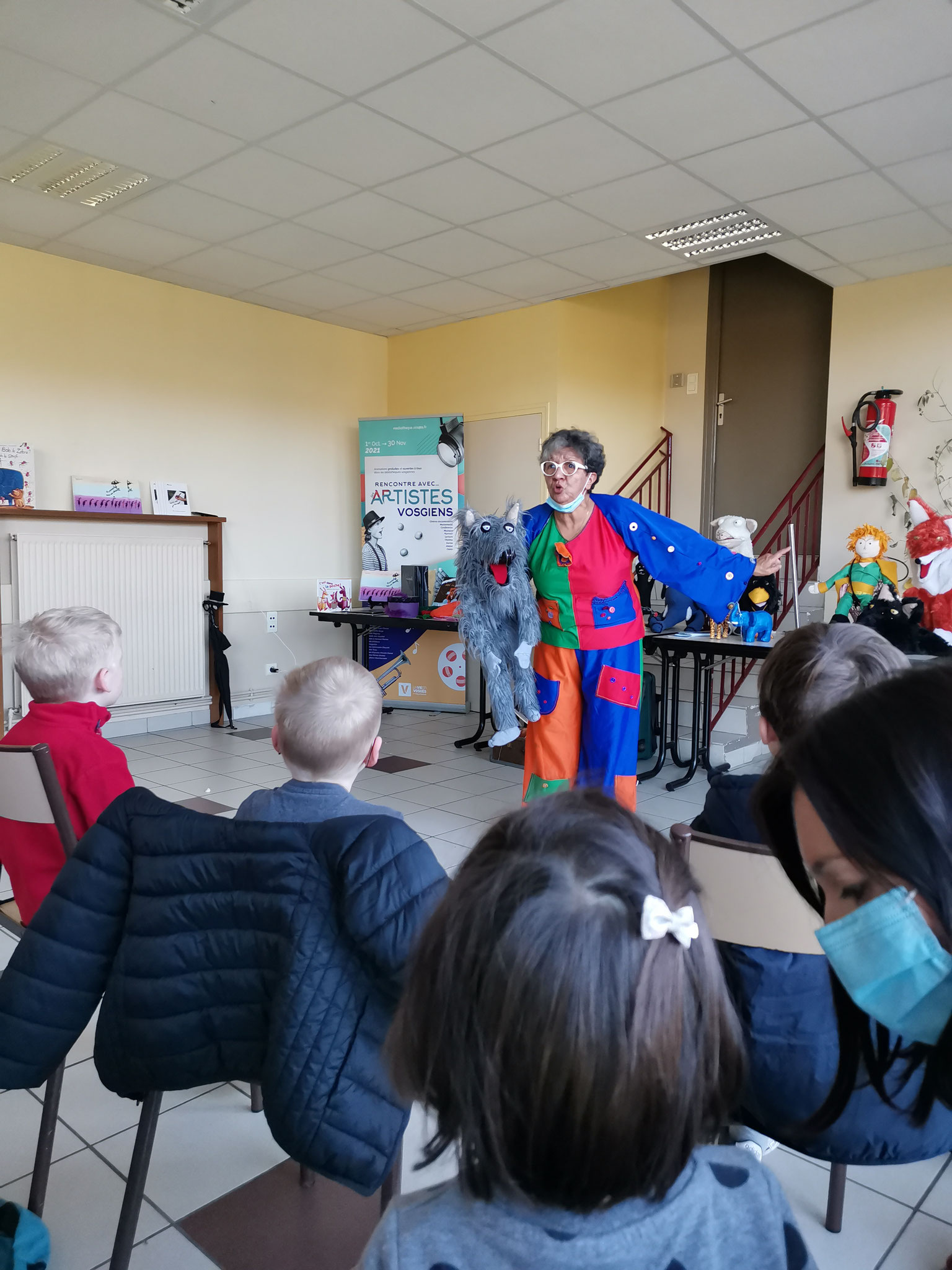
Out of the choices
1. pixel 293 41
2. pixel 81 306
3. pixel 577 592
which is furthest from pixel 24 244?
pixel 577 592

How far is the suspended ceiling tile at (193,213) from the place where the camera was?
437 cm

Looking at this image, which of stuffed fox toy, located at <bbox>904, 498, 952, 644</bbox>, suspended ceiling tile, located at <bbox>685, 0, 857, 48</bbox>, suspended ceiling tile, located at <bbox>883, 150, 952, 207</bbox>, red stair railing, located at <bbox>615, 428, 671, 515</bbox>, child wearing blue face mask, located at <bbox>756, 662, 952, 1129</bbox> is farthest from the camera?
red stair railing, located at <bbox>615, 428, 671, 515</bbox>

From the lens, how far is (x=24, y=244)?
199 inches

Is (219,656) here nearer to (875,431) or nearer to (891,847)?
(875,431)

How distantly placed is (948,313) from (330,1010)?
18.4 feet

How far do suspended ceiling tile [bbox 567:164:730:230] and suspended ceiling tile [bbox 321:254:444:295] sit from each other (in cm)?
131

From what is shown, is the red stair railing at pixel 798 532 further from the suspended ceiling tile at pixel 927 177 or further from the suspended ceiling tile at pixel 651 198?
the suspended ceiling tile at pixel 651 198

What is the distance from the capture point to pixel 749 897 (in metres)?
1.19

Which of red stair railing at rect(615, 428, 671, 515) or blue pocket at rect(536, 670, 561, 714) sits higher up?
red stair railing at rect(615, 428, 671, 515)

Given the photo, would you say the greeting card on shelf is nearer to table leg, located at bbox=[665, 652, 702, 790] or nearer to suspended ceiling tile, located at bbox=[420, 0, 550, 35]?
table leg, located at bbox=[665, 652, 702, 790]

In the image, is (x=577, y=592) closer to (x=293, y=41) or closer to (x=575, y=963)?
(x=293, y=41)

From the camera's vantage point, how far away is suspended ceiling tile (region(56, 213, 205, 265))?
475 cm

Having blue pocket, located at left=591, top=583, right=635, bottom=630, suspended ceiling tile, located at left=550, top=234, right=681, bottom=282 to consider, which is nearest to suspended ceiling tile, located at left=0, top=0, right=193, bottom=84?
blue pocket, located at left=591, top=583, right=635, bottom=630

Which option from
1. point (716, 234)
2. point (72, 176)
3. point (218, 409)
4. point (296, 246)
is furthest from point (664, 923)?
point (218, 409)
